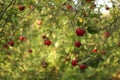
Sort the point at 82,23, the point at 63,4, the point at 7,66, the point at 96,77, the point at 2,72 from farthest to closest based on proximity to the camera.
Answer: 1. the point at 96,77
2. the point at 7,66
3. the point at 2,72
4. the point at 63,4
5. the point at 82,23

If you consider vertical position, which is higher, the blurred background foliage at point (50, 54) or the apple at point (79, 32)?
the apple at point (79, 32)

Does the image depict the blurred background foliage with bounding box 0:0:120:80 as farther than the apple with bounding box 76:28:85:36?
Yes

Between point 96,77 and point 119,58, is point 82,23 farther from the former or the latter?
point 96,77

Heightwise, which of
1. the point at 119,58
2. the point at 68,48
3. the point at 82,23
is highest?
the point at 82,23

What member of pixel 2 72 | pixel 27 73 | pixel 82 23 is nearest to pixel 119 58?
pixel 27 73

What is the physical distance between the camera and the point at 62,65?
24.4ft

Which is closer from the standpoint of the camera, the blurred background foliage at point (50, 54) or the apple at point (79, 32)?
the apple at point (79, 32)

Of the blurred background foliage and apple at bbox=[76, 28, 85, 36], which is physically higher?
apple at bbox=[76, 28, 85, 36]

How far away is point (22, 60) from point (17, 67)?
38cm

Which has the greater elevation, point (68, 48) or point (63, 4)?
point (63, 4)

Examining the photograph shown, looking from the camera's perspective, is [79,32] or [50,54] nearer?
[79,32]

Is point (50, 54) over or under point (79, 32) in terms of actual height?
under

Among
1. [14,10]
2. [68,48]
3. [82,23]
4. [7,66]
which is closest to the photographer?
[82,23]

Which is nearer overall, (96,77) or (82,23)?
(82,23)
